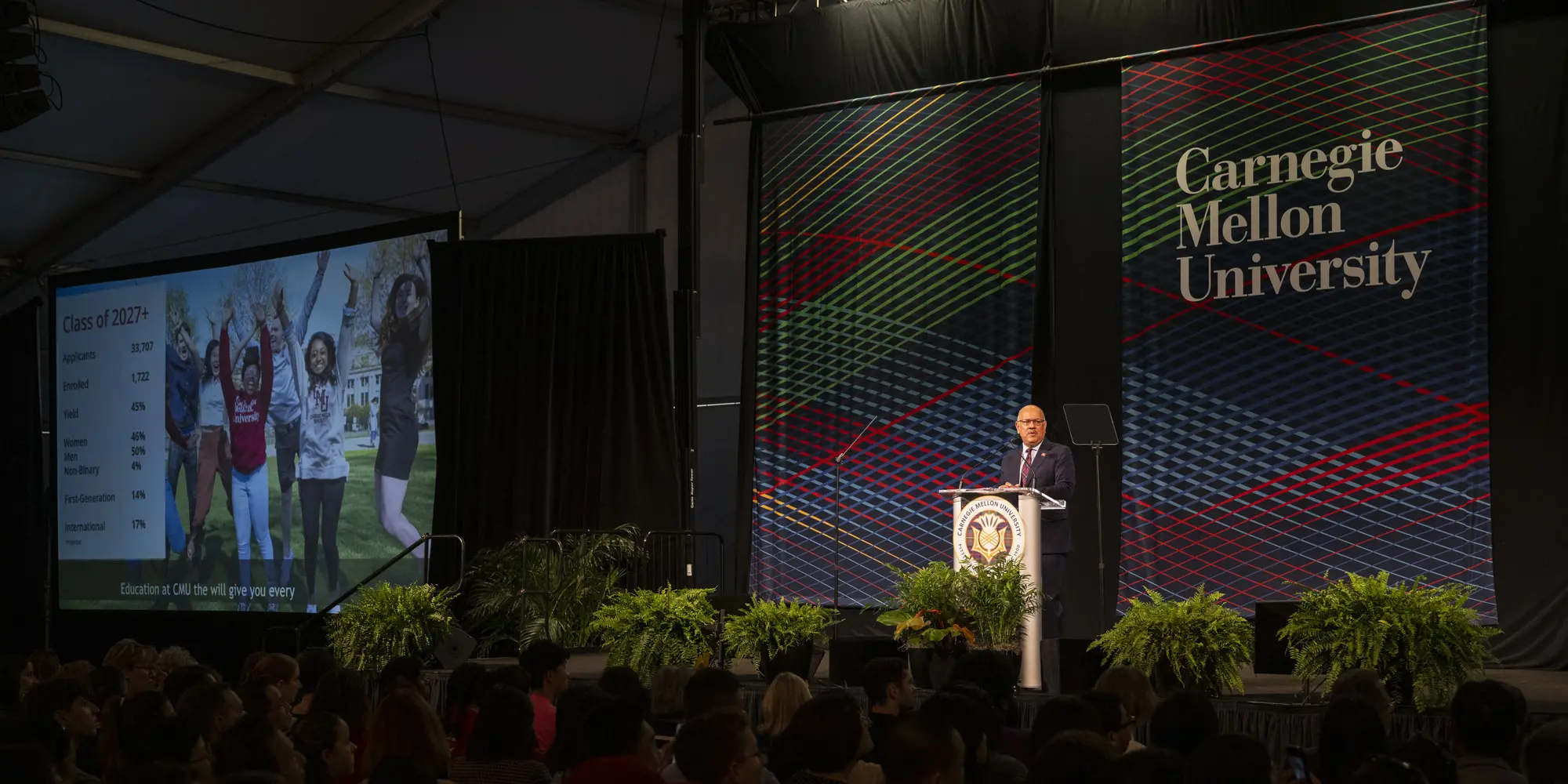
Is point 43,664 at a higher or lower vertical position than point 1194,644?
lower

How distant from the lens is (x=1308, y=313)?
9.34 meters

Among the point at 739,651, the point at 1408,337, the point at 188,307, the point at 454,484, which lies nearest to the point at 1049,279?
the point at 1408,337

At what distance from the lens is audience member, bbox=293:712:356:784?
3914mm

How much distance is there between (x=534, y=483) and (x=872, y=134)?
3.65m

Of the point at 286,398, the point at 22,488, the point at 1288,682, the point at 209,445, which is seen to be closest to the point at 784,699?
the point at 1288,682

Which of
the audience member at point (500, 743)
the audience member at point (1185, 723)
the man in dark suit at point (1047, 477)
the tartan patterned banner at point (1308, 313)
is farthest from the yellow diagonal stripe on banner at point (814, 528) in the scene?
the audience member at point (500, 743)

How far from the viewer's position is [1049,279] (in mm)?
10156

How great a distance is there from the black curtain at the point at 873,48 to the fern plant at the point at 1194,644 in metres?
4.92

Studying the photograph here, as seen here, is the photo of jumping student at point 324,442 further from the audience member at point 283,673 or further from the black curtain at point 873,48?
the audience member at point 283,673

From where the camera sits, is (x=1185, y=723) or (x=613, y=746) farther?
(x=1185, y=723)

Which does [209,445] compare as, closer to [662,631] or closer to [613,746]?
[662,631]

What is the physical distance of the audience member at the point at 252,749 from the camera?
3410 millimetres

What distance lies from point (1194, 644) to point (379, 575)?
293 inches

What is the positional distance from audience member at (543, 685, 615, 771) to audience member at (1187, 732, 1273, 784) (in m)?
1.81
